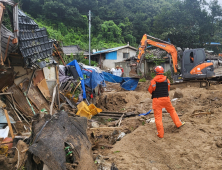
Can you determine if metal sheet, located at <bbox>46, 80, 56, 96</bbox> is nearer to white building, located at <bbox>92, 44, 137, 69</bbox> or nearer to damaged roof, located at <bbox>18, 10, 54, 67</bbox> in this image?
damaged roof, located at <bbox>18, 10, 54, 67</bbox>

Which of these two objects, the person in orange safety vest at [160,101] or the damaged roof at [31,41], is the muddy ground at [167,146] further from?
the damaged roof at [31,41]

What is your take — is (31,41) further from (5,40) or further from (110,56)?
(110,56)

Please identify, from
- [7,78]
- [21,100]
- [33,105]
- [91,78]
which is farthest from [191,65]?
[7,78]

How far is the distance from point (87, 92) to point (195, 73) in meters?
6.73

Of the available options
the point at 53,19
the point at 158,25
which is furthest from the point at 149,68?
the point at 53,19

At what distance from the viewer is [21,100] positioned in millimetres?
6516

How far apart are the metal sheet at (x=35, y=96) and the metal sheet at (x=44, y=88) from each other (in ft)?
0.66

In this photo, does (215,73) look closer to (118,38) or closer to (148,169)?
(148,169)

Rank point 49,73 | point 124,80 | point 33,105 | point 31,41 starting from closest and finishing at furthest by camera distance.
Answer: point 31,41, point 33,105, point 49,73, point 124,80

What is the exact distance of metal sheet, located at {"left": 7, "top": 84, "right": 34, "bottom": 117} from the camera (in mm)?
6332

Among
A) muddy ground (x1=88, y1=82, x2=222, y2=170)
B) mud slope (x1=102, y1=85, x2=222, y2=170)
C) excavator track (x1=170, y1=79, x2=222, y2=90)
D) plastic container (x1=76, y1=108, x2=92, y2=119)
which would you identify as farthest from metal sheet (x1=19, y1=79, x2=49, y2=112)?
excavator track (x1=170, y1=79, x2=222, y2=90)

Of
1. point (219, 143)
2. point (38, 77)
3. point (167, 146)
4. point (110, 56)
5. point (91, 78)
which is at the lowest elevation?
point (167, 146)

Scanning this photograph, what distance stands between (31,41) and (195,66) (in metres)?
9.57

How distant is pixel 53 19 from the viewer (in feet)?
122
